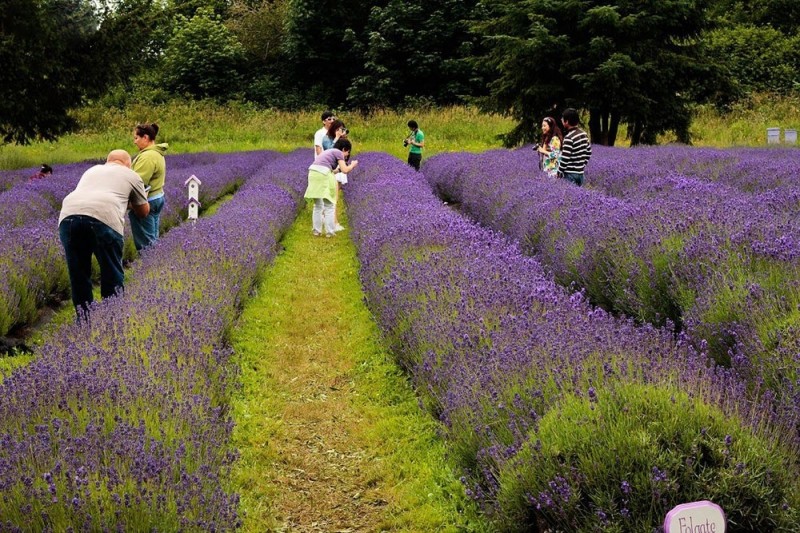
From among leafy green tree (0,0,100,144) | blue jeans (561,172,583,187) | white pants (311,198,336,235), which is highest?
leafy green tree (0,0,100,144)

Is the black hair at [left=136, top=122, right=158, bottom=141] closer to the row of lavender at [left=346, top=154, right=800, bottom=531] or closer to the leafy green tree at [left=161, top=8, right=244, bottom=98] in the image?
the row of lavender at [left=346, top=154, right=800, bottom=531]

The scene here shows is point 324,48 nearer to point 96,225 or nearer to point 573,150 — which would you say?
point 573,150

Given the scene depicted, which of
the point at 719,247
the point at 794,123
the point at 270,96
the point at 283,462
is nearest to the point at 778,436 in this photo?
the point at 719,247

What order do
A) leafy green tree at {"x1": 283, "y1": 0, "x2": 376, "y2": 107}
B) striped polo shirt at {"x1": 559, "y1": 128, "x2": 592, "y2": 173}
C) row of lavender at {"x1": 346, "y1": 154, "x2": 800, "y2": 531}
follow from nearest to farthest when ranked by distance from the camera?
row of lavender at {"x1": 346, "y1": 154, "x2": 800, "y2": 531}, striped polo shirt at {"x1": 559, "y1": 128, "x2": 592, "y2": 173}, leafy green tree at {"x1": 283, "y1": 0, "x2": 376, "y2": 107}

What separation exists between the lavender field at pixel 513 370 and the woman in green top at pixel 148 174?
331mm

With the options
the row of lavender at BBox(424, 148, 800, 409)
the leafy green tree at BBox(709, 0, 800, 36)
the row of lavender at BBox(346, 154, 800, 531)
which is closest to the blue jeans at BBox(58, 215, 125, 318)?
the row of lavender at BBox(346, 154, 800, 531)

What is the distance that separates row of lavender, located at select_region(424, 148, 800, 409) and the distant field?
17.6 metres

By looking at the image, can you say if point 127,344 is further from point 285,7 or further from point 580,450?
point 285,7

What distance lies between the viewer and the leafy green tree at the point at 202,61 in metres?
37.6

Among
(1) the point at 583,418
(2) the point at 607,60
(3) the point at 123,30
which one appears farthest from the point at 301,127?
(1) the point at 583,418

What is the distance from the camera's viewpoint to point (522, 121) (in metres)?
20.7

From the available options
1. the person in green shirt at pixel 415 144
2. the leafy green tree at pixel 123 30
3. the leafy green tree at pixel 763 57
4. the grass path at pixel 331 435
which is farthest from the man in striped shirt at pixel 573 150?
the leafy green tree at pixel 763 57

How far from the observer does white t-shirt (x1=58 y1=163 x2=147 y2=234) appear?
221 inches

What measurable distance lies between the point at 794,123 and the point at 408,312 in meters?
26.4
